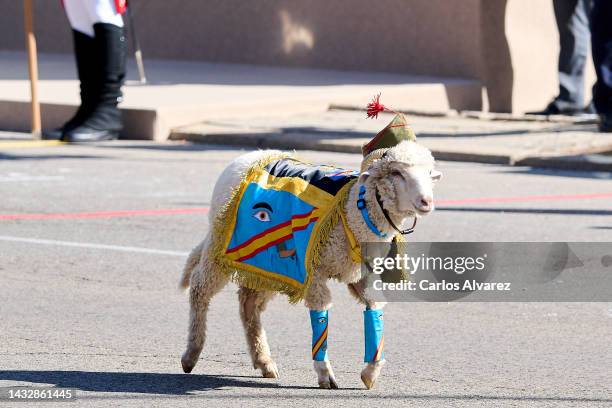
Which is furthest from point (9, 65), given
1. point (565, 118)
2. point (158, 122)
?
point (565, 118)

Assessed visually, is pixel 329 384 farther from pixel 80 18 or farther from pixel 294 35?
pixel 294 35

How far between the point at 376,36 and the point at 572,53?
3541 millimetres

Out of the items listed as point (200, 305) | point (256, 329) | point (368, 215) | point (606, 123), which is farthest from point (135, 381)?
point (606, 123)

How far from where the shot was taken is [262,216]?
20.4 ft

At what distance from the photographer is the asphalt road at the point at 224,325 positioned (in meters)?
6.15

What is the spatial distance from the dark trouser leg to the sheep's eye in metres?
11.9

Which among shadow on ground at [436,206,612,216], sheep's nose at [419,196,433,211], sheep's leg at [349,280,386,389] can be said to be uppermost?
sheep's nose at [419,196,433,211]

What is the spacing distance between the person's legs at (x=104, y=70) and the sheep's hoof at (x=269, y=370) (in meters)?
9.46

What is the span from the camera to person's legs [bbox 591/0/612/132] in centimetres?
1541

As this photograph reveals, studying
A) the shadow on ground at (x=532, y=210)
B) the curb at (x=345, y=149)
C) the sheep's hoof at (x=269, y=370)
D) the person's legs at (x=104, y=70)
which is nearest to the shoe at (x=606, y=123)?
the curb at (x=345, y=149)

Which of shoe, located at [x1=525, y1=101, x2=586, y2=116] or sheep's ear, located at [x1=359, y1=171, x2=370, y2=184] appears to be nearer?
sheep's ear, located at [x1=359, y1=171, x2=370, y2=184]

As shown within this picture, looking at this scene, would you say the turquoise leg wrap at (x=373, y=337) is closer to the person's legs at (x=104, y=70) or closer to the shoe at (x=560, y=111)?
the person's legs at (x=104, y=70)

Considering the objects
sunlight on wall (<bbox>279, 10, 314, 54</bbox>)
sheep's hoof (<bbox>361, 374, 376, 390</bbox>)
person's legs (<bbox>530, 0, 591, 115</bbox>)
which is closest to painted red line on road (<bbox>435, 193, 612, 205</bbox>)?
sheep's hoof (<bbox>361, 374, 376, 390</bbox>)

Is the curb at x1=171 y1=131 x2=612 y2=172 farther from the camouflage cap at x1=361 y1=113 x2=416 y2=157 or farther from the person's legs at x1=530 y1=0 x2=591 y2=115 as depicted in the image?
the camouflage cap at x1=361 y1=113 x2=416 y2=157
